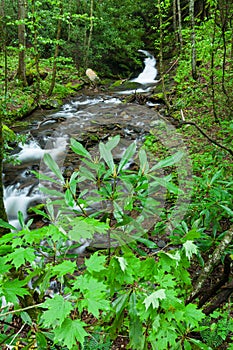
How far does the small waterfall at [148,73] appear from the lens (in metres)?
14.1

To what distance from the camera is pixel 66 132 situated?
28.6 feet

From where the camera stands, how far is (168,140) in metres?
6.77

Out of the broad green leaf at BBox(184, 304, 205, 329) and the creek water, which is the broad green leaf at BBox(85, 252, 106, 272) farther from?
the creek water

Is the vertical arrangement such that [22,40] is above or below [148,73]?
above

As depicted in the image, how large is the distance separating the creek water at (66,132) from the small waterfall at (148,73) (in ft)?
8.99

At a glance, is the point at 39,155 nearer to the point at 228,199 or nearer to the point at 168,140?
the point at 168,140

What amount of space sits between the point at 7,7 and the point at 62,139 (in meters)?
10.3

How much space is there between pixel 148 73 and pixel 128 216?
1486 centimetres

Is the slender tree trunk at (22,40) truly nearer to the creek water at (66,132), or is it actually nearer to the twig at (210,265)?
the creek water at (66,132)

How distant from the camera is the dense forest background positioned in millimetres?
1172

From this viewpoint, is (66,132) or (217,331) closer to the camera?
(217,331)

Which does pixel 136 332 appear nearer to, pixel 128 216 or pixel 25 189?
pixel 128 216

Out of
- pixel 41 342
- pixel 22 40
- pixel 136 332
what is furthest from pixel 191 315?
pixel 22 40

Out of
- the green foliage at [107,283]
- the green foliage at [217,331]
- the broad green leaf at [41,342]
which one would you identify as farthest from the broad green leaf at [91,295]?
the green foliage at [217,331]
